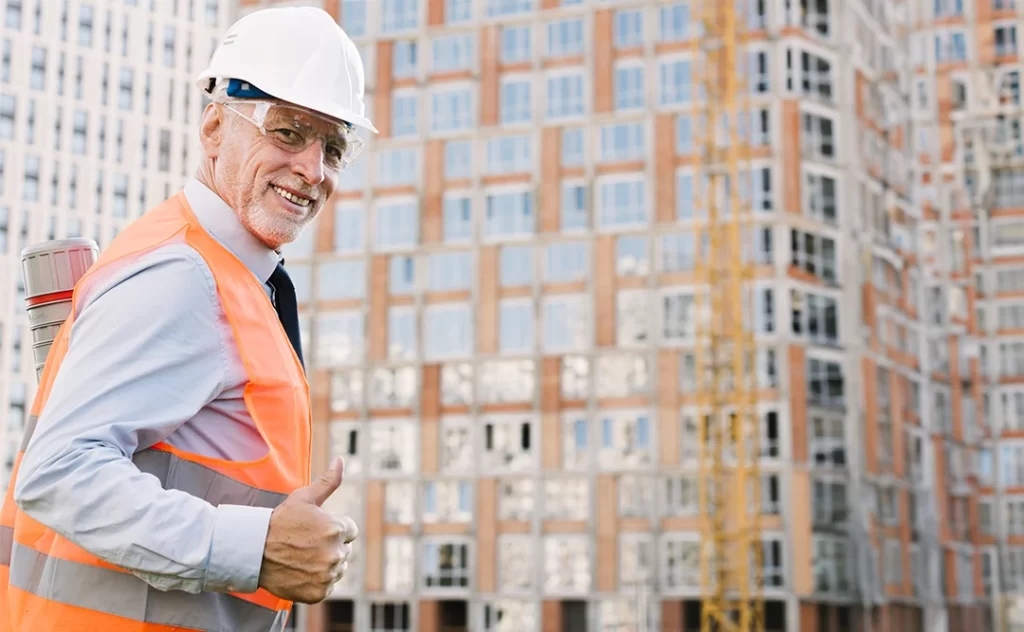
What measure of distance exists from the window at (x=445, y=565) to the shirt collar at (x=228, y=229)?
45122 mm

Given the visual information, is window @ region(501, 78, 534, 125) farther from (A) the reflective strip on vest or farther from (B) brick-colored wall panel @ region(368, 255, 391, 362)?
(A) the reflective strip on vest

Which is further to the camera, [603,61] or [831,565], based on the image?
[603,61]

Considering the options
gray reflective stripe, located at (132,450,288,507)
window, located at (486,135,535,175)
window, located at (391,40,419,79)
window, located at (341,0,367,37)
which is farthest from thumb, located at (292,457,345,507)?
window, located at (341,0,367,37)

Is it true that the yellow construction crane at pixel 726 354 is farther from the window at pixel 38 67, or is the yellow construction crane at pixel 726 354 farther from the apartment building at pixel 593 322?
the window at pixel 38 67

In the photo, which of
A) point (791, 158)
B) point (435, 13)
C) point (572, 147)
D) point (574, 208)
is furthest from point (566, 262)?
point (435, 13)

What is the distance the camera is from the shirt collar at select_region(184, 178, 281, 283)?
7.52 ft

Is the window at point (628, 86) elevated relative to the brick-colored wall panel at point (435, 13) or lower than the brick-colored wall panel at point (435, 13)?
lower

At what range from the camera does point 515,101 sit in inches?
1972

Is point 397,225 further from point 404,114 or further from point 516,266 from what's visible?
point 516,266

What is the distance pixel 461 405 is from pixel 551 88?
37.1ft

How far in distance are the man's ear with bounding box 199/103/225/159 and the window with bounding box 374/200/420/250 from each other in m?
47.9

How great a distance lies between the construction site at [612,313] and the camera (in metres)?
44.8

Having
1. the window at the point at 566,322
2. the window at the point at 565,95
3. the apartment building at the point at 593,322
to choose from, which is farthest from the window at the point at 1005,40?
the window at the point at 566,322

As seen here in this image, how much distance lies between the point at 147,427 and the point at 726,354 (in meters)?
43.9
